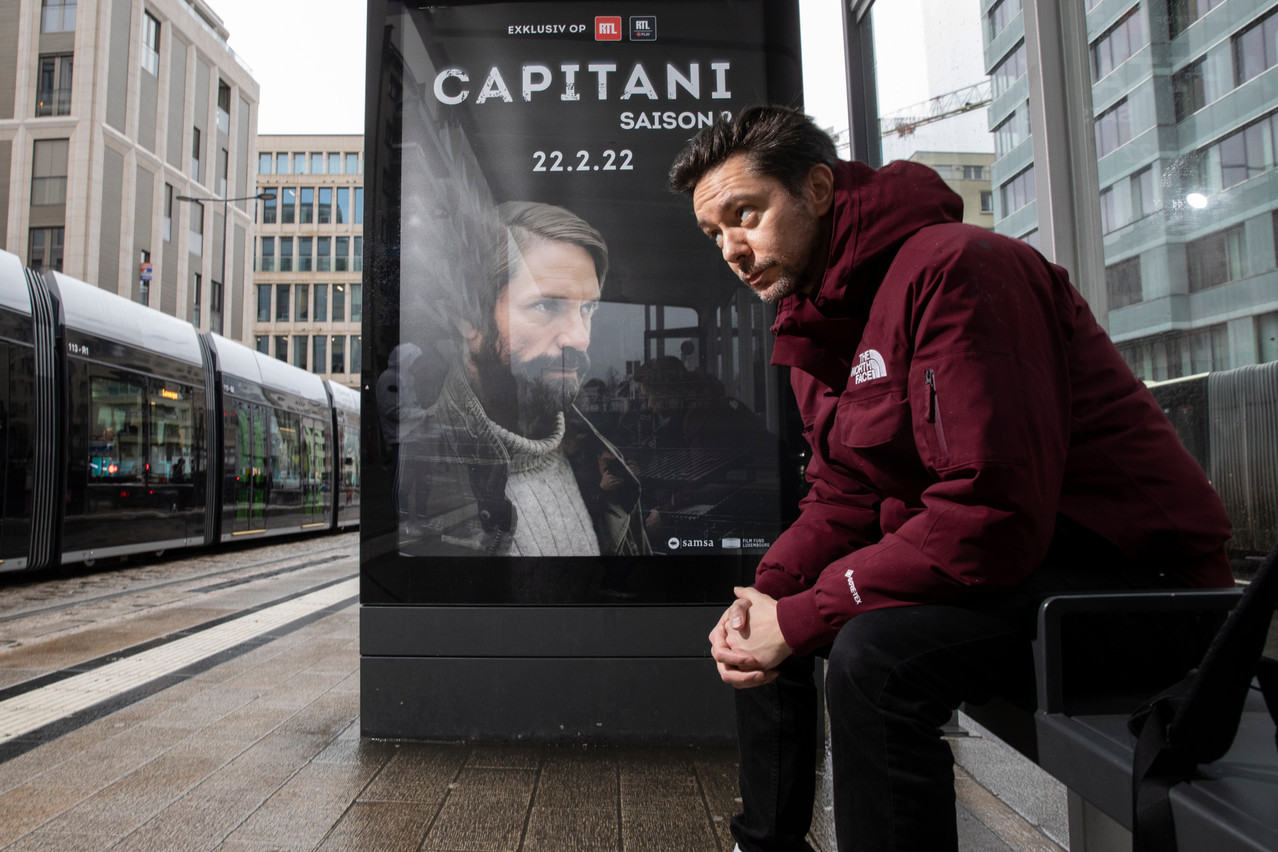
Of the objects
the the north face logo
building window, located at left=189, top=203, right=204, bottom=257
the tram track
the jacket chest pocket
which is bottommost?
the tram track

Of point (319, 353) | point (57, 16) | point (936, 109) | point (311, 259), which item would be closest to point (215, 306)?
point (57, 16)

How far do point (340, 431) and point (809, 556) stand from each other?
62.4 feet

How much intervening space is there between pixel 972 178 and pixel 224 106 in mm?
43284

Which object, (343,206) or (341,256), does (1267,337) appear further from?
(343,206)

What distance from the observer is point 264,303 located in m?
62.6

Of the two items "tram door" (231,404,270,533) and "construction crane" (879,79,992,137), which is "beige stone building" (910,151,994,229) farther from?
"tram door" (231,404,270,533)

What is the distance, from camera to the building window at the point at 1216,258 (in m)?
2.00

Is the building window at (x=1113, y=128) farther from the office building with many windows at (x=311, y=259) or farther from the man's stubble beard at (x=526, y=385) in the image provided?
the office building with many windows at (x=311, y=259)

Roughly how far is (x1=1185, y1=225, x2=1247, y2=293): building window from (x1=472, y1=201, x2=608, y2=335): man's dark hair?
1.77m

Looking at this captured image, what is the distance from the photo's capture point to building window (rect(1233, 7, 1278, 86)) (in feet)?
6.13

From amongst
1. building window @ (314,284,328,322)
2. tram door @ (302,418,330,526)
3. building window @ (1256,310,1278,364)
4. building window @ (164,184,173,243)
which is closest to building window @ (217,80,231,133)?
building window @ (164,184,173,243)

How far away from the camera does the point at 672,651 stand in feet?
10.3

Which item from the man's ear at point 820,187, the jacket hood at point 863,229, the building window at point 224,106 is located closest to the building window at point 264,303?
the building window at point 224,106

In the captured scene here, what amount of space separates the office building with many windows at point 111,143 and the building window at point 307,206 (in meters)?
25.5
